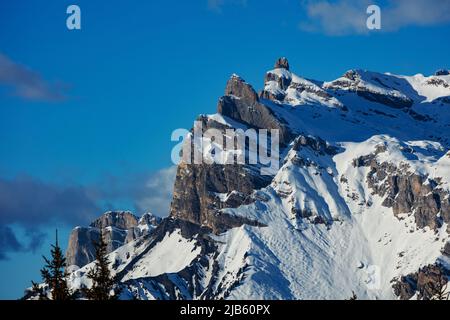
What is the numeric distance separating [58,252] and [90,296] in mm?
4717
